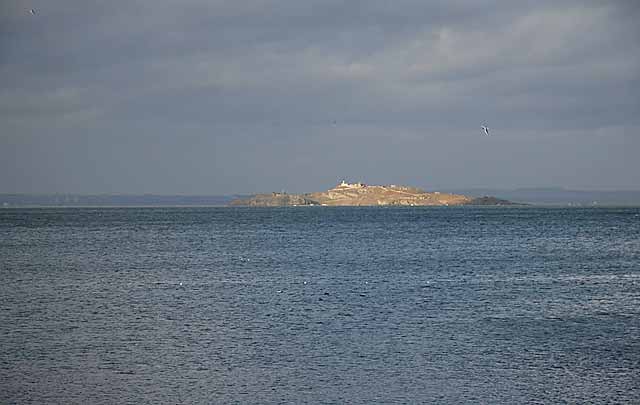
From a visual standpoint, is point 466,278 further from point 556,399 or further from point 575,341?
point 556,399

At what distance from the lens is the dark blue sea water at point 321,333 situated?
24.3 metres

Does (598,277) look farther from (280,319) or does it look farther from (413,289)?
(280,319)

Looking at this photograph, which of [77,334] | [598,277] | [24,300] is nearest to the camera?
[77,334]

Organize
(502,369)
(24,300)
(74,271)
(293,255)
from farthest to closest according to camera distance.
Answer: (293,255) → (74,271) → (24,300) → (502,369)

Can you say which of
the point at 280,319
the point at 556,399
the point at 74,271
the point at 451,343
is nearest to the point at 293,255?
the point at 74,271

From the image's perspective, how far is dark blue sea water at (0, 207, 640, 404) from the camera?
24.3 meters

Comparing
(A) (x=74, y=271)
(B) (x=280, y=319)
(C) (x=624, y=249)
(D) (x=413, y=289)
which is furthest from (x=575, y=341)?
(C) (x=624, y=249)

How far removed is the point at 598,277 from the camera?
2217 inches

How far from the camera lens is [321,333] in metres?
33.6

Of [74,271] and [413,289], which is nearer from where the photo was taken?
[413,289]

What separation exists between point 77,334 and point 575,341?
824 inches

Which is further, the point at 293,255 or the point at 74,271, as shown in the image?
the point at 293,255

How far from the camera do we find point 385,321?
121 feet

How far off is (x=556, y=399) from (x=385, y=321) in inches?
566
